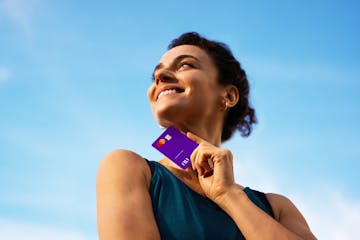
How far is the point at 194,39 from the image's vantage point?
4723 mm

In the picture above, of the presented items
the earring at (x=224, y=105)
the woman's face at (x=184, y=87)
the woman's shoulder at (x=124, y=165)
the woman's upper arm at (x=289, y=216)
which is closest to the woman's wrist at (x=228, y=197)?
the woman's shoulder at (x=124, y=165)

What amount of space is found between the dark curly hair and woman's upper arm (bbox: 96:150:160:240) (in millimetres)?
1323

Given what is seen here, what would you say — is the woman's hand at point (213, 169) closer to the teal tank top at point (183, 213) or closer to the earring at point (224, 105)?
the teal tank top at point (183, 213)

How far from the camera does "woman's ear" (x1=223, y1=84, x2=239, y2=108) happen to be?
14.3 feet

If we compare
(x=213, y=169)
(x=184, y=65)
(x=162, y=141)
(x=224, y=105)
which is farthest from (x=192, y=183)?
(x=184, y=65)

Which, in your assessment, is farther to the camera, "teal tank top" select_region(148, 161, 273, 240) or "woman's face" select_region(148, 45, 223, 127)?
"woman's face" select_region(148, 45, 223, 127)

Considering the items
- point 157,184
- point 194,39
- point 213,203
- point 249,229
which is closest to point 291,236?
point 249,229

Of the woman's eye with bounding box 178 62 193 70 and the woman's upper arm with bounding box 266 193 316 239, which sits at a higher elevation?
the woman's eye with bounding box 178 62 193 70

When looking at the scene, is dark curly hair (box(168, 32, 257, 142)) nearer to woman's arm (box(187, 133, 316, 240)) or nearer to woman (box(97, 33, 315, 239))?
woman (box(97, 33, 315, 239))

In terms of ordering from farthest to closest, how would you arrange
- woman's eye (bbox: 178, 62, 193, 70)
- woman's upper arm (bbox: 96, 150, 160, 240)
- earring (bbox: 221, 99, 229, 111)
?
earring (bbox: 221, 99, 229, 111), woman's eye (bbox: 178, 62, 193, 70), woman's upper arm (bbox: 96, 150, 160, 240)

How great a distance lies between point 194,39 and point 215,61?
0.39 meters

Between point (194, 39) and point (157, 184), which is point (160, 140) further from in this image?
point (194, 39)

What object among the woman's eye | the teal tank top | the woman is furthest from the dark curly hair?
the teal tank top

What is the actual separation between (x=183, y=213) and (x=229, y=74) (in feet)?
5.37
